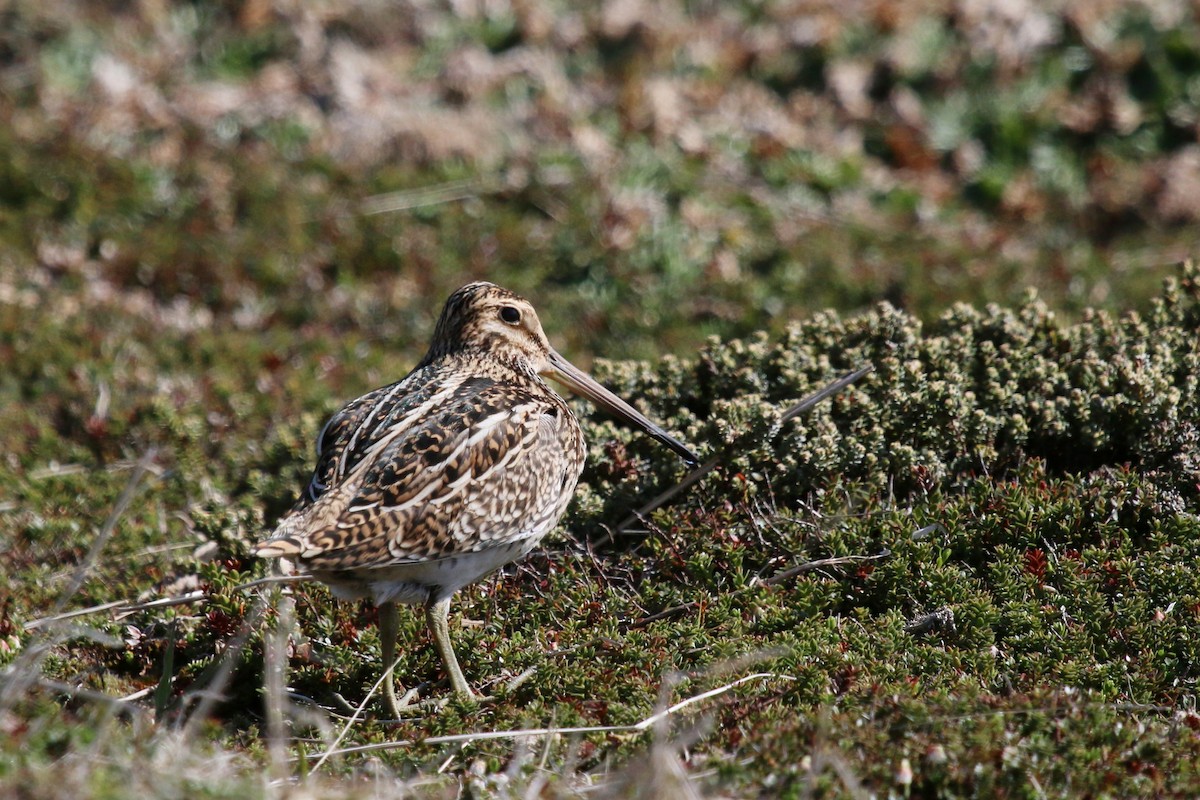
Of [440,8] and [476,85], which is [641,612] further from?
[440,8]

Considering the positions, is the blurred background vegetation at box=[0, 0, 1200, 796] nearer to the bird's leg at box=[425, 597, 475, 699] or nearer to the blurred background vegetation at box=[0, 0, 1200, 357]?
the blurred background vegetation at box=[0, 0, 1200, 357]

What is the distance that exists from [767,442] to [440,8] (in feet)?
23.8

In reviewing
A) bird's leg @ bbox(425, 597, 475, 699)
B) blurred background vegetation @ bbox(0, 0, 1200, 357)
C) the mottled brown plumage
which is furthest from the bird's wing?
blurred background vegetation @ bbox(0, 0, 1200, 357)

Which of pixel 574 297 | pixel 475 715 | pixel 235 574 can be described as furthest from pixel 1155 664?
pixel 574 297

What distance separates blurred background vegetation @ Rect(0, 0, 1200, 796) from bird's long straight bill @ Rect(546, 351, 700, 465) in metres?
0.11

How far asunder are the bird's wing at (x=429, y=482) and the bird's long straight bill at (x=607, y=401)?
1.93ft

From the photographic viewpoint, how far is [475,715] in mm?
4781

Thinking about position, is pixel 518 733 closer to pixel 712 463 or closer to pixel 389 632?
pixel 389 632

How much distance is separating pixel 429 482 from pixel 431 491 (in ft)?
0.12

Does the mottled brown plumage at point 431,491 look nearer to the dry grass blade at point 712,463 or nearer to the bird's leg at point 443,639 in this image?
the bird's leg at point 443,639

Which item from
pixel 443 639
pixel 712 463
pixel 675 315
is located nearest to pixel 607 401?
pixel 712 463

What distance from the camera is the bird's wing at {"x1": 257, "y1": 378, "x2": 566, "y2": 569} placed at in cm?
461

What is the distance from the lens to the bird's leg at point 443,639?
16.1 ft

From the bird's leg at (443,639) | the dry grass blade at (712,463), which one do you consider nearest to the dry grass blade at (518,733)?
the bird's leg at (443,639)
